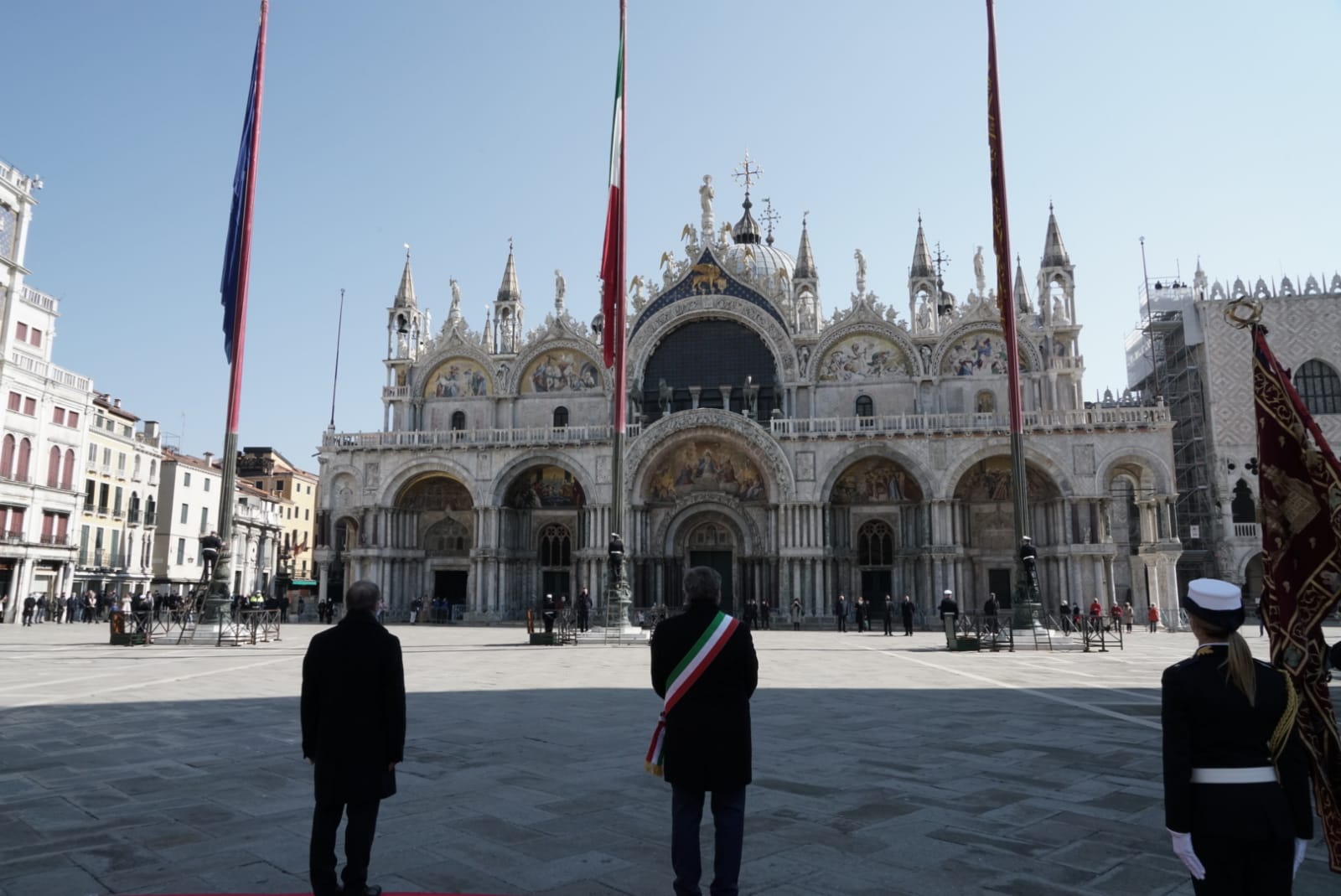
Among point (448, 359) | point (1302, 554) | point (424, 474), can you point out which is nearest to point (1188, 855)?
point (1302, 554)

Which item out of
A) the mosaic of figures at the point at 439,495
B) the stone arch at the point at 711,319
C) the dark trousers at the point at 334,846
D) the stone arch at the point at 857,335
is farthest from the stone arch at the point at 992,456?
the dark trousers at the point at 334,846

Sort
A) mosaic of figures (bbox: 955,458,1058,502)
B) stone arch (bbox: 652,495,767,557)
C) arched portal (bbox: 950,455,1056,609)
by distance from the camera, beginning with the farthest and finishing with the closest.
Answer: stone arch (bbox: 652,495,767,557), mosaic of figures (bbox: 955,458,1058,502), arched portal (bbox: 950,455,1056,609)

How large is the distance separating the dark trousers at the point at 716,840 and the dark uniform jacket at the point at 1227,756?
184 centimetres

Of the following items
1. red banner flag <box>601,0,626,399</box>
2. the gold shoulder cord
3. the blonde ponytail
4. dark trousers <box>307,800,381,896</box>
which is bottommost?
dark trousers <box>307,800,381,896</box>

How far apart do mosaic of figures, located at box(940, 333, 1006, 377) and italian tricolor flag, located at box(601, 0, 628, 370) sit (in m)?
20.0

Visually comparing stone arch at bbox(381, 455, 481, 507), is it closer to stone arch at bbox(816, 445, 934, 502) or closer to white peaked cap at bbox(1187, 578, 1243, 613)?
stone arch at bbox(816, 445, 934, 502)

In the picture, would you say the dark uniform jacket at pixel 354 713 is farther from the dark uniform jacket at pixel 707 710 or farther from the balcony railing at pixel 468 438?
the balcony railing at pixel 468 438

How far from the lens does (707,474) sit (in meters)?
39.6

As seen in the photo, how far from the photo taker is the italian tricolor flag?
24641 mm

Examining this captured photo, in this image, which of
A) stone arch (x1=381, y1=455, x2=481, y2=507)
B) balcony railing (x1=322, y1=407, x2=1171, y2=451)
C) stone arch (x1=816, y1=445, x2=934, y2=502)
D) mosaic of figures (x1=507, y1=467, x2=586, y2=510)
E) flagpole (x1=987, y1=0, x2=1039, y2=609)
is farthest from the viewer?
mosaic of figures (x1=507, y1=467, x2=586, y2=510)

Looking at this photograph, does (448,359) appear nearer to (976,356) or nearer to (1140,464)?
(976,356)

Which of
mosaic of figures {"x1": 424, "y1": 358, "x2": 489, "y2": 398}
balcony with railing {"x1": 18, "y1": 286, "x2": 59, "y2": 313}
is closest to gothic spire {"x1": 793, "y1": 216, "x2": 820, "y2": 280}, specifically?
mosaic of figures {"x1": 424, "y1": 358, "x2": 489, "y2": 398}

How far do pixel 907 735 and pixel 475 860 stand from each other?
19.0 ft

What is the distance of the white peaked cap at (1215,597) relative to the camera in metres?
3.69
